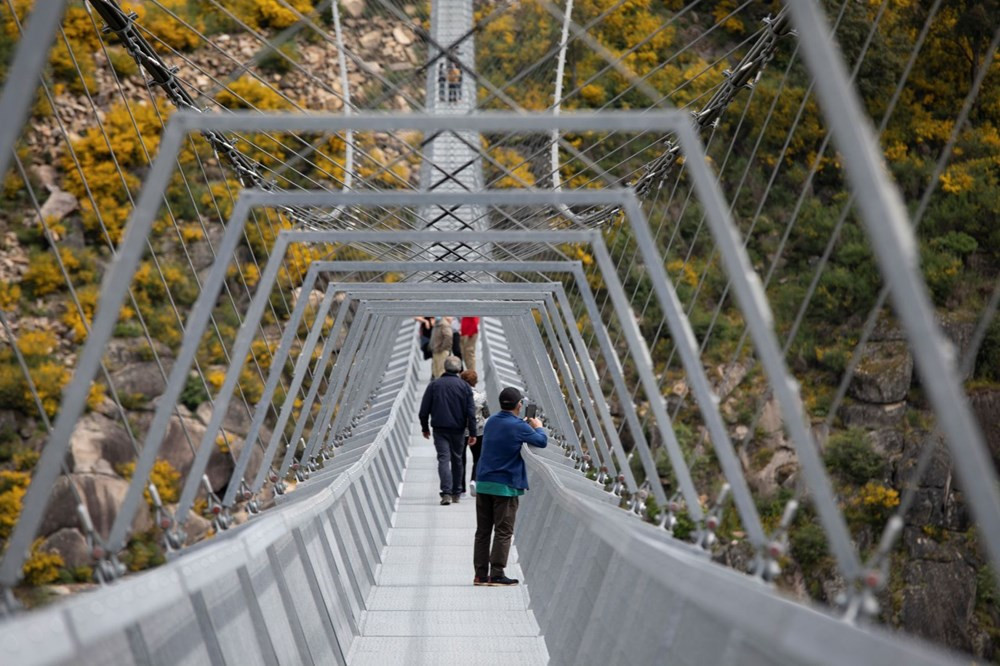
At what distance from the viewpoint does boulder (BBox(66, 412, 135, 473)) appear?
38.1m

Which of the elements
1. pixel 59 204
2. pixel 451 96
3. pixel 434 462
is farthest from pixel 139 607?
pixel 59 204

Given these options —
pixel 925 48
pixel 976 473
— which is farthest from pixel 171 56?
pixel 976 473

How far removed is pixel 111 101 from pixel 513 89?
13.7 m

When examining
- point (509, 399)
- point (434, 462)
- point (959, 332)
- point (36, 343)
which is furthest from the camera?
point (959, 332)

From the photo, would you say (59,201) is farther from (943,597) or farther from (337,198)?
(337,198)

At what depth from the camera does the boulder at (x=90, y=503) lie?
3675cm

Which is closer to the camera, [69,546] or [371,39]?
[69,546]

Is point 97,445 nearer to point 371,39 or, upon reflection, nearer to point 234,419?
point 234,419

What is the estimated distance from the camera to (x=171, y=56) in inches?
2256

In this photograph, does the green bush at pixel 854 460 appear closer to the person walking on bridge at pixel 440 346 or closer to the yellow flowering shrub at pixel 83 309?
the yellow flowering shrub at pixel 83 309

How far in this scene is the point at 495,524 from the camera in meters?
10.7

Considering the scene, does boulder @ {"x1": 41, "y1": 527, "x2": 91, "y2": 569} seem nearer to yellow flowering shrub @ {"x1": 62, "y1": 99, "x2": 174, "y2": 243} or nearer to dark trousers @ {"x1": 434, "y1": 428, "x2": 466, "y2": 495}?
yellow flowering shrub @ {"x1": 62, "y1": 99, "x2": 174, "y2": 243}

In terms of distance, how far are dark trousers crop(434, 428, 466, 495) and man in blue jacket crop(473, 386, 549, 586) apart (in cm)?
378

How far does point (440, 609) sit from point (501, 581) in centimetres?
110
